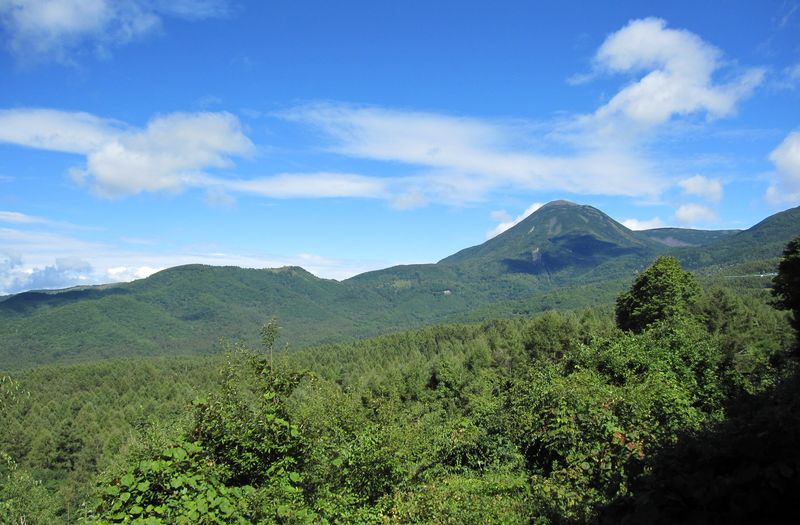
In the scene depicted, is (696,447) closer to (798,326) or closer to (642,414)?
(642,414)

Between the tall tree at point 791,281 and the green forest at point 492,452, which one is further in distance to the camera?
the tall tree at point 791,281

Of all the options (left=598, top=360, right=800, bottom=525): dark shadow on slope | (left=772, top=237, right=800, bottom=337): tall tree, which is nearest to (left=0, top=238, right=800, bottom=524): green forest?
(left=598, top=360, right=800, bottom=525): dark shadow on slope

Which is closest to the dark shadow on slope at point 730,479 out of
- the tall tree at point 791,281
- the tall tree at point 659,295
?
the tall tree at point 791,281

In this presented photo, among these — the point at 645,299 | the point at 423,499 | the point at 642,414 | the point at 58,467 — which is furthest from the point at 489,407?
the point at 58,467

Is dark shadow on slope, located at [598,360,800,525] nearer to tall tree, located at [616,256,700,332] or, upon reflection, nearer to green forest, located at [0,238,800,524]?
green forest, located at [0,238,800,524]

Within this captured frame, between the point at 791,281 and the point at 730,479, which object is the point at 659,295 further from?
the point at 730,479

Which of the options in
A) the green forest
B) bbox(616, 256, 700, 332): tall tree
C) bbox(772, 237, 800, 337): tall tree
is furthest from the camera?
bbox(616, 256, 700, 332): tall tree

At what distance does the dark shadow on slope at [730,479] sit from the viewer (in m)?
4.61

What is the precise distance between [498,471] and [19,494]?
73058 millimetres

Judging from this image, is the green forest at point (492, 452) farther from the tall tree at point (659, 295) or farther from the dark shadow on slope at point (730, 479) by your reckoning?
the tall tree at point (659, 295)

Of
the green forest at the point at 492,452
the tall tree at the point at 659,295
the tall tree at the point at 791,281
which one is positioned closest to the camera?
the green forest at the point at 492,452

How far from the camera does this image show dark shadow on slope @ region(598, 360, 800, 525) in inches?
181

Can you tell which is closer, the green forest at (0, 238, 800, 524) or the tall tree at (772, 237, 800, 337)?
the green forest at (0, 238, 800, 524)

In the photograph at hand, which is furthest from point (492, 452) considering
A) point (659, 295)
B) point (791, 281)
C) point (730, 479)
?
point (659, 295)
